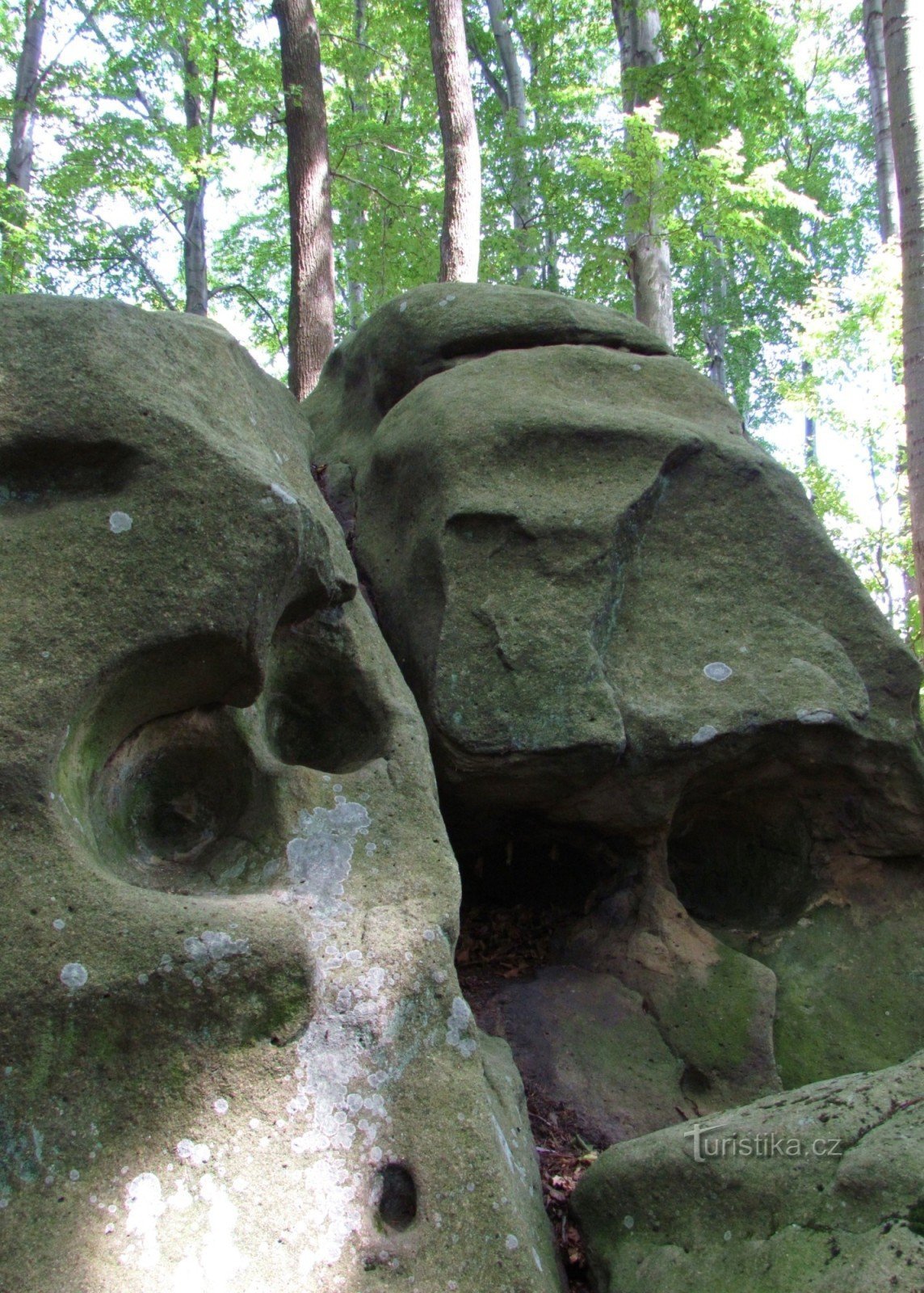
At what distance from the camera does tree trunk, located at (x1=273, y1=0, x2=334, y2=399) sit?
857cm

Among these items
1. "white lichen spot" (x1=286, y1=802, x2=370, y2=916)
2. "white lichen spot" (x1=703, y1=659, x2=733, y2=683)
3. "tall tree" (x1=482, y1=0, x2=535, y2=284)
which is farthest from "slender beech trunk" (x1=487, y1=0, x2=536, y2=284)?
"white lichen spot" (x1=286, y1=802, x2=370, y2=916)

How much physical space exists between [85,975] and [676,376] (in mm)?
4435

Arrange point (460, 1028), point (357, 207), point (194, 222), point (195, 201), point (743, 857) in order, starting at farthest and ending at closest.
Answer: point (195, 201) < point (194, 222) < point (357, 207) < point (743, 857) < point (460, 1028)

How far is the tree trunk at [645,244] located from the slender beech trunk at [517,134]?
429 centimetres

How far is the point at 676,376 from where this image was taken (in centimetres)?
552

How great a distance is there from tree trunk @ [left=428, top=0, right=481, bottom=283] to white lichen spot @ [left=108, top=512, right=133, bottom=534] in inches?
261

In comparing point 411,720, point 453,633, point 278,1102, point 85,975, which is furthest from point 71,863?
point 453,633

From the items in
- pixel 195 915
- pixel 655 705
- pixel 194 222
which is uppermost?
pixel 194 222

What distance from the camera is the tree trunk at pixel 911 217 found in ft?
23.4

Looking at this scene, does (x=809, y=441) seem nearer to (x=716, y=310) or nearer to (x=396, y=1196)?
(x=716, y=310)

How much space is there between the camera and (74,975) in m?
2.51

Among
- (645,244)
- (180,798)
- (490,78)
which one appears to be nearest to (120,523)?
(180,798)

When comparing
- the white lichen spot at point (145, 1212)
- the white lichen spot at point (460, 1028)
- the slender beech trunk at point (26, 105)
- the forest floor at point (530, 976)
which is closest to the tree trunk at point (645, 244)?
the forest floor at point (530, 976)

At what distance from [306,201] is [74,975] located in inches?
320
